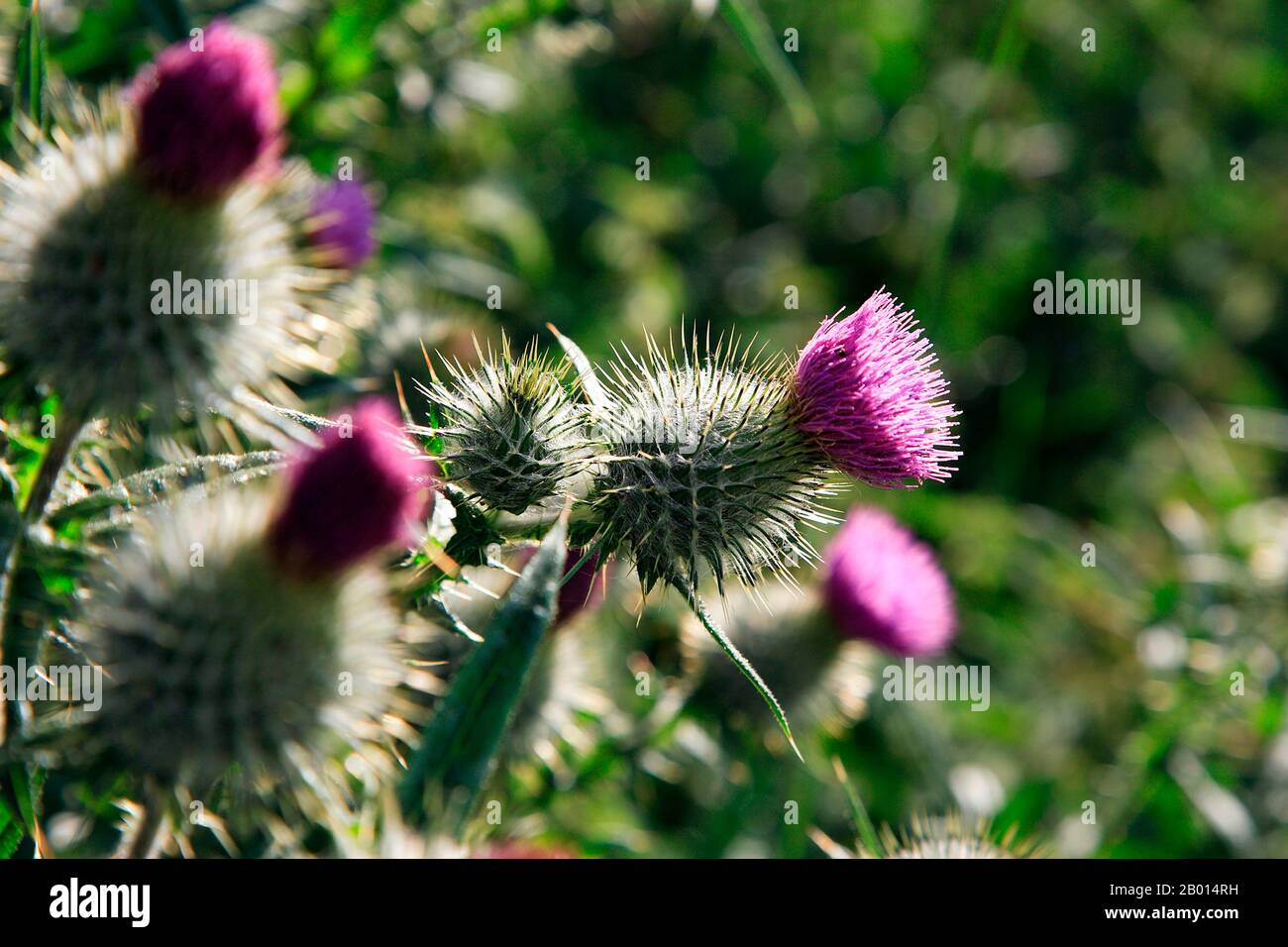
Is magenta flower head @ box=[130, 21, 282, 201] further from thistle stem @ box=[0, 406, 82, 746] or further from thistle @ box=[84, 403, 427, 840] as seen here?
thistle @ box=[84, 403, 427, 840]

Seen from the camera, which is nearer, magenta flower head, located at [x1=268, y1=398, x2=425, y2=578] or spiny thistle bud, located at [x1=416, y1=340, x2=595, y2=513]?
magenta flower head, located at [x1=268, y1=398, x2=425, y2=578]

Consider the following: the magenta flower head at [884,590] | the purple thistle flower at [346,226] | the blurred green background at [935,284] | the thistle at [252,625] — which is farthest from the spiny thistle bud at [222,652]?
the magenta flower head at [884,590]

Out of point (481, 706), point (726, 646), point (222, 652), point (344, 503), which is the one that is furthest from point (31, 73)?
point (726, 646)

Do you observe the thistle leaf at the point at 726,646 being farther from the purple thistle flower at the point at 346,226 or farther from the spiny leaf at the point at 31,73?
the spiny leaf at the point at 31,73

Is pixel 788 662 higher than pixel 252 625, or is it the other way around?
pixel 252 625

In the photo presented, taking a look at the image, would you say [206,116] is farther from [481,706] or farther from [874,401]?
[874,401]

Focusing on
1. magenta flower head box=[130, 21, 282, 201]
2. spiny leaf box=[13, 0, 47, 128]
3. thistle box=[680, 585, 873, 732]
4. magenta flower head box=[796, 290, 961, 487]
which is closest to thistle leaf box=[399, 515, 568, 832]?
magenta flower head box=[796, 290, 961, 487]
